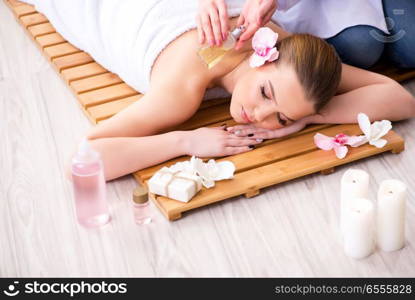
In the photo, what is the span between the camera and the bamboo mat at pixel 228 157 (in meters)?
2.05

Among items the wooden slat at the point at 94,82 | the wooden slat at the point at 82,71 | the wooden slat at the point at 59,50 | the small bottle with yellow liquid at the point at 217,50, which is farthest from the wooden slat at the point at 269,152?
the wooden slat at the point at 59,50

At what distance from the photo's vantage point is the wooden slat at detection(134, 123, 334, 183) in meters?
2.14

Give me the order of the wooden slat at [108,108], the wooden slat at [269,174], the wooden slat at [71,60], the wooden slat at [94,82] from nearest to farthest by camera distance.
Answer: the wooden slat at [269,174] → the wooden slat at [108,108] → the wooden slat at [94,82] → the wooden slat at [71,60]

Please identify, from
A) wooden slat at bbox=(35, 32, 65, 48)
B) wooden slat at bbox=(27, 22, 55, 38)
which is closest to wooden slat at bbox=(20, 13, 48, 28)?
wooden slat at bbox=(27, 22, 55, 38)

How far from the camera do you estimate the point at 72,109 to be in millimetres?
2559

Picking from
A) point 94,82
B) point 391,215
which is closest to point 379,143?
point 391,215

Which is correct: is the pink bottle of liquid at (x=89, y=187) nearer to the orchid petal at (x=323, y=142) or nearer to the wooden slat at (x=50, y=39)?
the orchid petal at (x=323, y=142)

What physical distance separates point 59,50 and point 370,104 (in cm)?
124

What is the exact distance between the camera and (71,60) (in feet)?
9.07

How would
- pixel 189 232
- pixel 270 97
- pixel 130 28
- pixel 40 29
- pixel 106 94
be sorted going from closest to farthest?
1. pixel 189 232
2. pixel 270 97
3. pixel 130 28
4. pixel 106 94
5. pixel 40 29

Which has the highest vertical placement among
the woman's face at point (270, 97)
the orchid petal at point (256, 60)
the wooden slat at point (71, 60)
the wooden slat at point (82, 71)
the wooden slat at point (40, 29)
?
the wooden slat at point (40, 29)

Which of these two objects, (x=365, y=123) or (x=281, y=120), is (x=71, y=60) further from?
(x=365, y=123)

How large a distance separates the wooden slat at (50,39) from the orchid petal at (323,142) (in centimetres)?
120

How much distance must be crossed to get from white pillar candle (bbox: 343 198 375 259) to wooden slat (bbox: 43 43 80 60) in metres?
1.43
